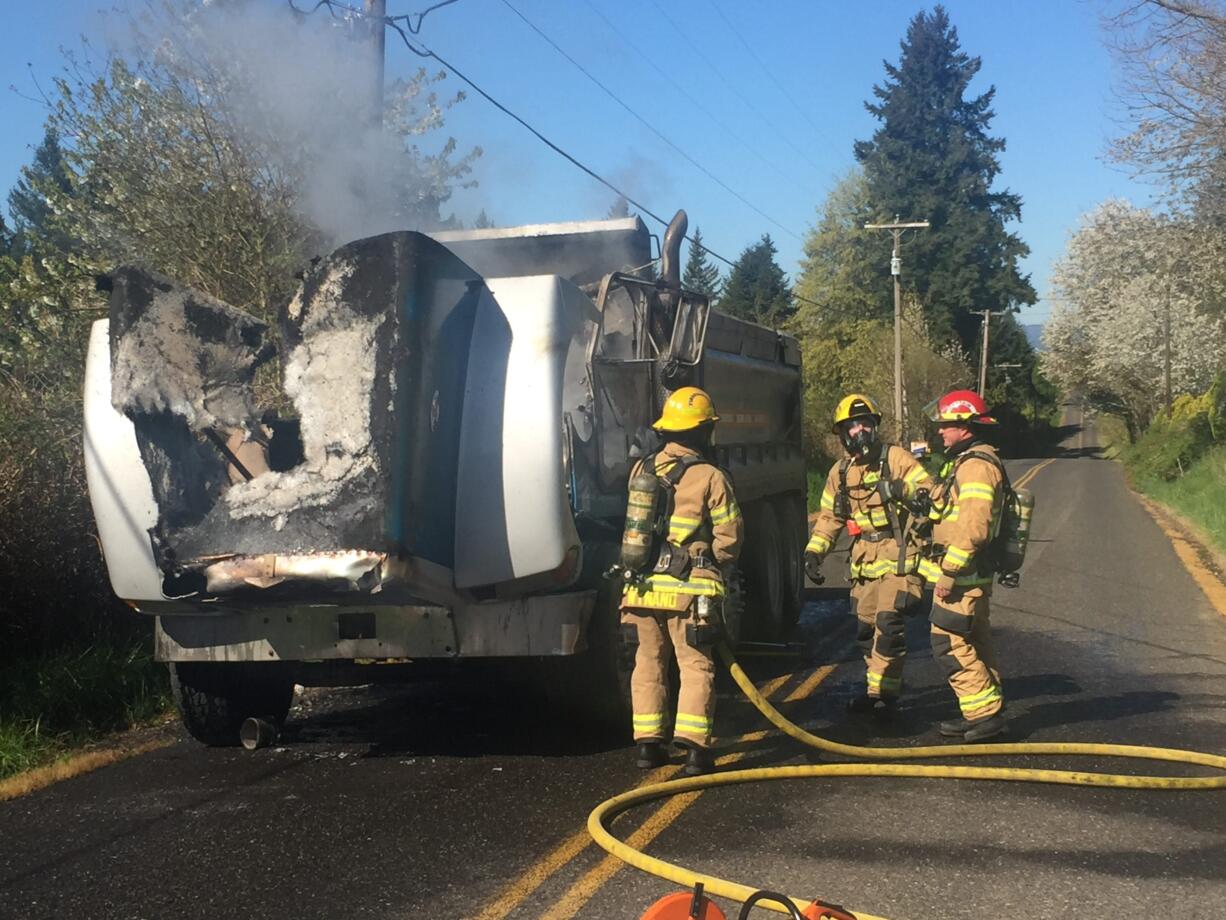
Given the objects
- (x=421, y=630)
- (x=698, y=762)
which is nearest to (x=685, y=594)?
(x=698, y=762)

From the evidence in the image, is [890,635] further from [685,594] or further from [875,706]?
[685,594]

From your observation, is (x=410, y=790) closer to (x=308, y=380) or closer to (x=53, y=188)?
(x=308, y=380)

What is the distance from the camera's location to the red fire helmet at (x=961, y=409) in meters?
6.45

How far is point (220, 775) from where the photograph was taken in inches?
239

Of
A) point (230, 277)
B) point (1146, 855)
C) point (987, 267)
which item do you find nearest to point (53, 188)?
point (230, 277)

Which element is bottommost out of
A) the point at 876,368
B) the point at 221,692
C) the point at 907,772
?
the point at 907,772

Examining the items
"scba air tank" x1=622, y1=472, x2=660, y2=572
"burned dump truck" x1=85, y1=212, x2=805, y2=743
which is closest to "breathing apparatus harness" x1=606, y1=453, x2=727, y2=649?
"scba air tank" x1=622, y1=472, x2=660, y2=572

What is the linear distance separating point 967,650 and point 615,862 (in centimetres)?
258

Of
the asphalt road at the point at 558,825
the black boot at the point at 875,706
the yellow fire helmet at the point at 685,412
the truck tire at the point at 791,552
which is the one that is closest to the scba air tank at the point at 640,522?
the yellow fire helmet at the point at 685,412

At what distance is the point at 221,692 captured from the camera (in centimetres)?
A: 646

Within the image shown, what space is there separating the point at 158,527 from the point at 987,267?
58.8 m

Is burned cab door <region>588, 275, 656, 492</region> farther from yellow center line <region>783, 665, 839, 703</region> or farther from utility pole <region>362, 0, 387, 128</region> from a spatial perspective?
utility pole <region>362, 0, 387, 128</region>

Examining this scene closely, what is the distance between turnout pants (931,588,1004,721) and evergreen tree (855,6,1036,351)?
53.3 meters

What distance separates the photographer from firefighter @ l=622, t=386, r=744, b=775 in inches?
228
